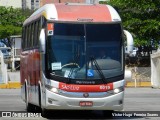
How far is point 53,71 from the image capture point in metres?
16.0

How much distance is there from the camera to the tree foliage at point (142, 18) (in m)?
→ 43.3

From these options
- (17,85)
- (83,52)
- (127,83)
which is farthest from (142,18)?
(83,52)

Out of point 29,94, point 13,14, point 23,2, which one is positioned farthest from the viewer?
point 23,2

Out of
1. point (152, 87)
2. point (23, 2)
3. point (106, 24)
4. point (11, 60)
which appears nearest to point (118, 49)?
point (106, 24)

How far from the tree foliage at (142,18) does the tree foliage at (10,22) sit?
31912mm

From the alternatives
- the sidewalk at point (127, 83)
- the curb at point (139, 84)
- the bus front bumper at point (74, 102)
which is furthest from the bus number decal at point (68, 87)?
the curb at point (139, 84)

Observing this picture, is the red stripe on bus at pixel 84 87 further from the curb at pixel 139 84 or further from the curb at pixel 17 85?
the curb at pixel 139 84

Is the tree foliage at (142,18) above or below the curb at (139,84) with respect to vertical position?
above

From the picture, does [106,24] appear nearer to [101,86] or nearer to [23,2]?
[101,86]

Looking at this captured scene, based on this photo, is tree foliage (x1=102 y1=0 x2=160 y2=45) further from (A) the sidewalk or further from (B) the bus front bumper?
(B) the bus front bumper

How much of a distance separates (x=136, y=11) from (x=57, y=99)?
30.2 meters

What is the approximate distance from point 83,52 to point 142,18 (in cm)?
2893

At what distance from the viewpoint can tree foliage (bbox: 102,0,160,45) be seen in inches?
1705

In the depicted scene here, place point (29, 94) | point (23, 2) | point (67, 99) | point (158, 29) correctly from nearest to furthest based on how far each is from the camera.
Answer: point (67, 99), point (29, 94), point (158, 29), point (23, 2)
